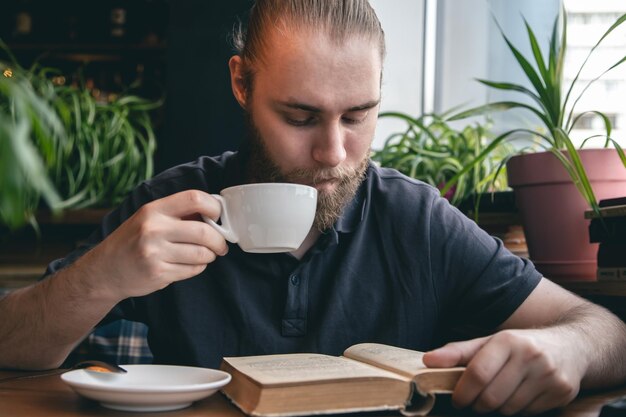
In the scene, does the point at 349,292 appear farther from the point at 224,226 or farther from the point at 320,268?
the point at 224,226

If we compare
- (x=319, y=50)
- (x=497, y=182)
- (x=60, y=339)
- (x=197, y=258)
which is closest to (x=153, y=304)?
(x=60, y=339)

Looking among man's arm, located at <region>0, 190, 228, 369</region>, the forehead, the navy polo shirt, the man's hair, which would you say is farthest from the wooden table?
the man's hair

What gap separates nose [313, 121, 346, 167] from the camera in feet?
3.97

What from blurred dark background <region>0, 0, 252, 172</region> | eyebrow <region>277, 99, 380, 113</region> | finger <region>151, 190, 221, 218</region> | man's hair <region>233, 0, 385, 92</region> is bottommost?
finger <region>151, 190, 221, 218</region>

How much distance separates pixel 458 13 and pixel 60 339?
83.6 inches

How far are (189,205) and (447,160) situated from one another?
3.93 feet

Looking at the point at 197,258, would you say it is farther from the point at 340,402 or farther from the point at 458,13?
the point at 458,13

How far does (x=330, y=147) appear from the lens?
1.21m

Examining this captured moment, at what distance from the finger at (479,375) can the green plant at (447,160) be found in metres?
1.03

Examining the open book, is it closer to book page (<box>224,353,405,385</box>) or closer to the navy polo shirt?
book page (<box>224,353,405,385</box>)

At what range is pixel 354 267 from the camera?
4.47ft

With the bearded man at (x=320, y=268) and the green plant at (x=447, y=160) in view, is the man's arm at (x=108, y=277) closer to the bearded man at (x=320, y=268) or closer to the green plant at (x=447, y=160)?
the bearded man at (x=320, y=268)

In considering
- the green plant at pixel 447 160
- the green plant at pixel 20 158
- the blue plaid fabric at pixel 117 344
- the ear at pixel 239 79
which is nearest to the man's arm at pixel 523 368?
the green plant at pixel 20 158

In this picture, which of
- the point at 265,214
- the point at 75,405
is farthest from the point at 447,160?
the point at 75,405
